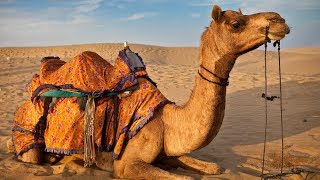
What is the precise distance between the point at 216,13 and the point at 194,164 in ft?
6.41

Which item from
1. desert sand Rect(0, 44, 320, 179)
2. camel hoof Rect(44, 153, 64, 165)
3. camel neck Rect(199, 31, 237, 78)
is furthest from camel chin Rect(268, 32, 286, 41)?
camel hoof Rect(44, 153, 64, 165)

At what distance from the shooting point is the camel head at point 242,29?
10.7 ft

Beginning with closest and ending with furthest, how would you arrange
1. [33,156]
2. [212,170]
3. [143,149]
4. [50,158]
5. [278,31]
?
1. [278,31]
2. [143,149]
3. [212,170]
4. [33,156]
5. [50,158]

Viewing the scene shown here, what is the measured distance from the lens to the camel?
3439 millimetres

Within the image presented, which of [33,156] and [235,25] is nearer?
[235,25]

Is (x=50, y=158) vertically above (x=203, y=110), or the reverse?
(x=203, y=110)

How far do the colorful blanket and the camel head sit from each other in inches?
47.2

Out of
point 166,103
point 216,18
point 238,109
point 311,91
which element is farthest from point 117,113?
point 311,91

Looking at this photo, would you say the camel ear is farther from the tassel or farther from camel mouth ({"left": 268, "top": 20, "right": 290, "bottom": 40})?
the tassel

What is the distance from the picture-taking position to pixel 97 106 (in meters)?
4.58

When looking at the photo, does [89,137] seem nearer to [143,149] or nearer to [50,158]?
[143,149]

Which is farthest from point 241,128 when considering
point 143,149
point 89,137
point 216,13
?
point 216,13

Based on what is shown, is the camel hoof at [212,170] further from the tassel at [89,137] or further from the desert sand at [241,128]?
the tassel at [89,137]

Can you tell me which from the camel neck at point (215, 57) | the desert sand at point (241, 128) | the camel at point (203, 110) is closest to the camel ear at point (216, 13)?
the camel at point (203, 110)
